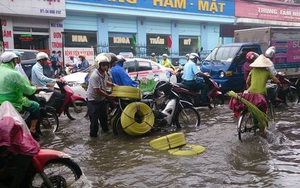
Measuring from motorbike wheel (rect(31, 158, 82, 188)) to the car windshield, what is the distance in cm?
892

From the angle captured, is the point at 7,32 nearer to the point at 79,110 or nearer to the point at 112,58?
the point at 79,110

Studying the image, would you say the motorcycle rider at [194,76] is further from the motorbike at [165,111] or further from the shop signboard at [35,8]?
the shop signboard at [35,8]

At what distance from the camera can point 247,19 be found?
30031 mm

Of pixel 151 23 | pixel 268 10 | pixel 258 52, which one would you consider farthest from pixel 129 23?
pixel 268 10

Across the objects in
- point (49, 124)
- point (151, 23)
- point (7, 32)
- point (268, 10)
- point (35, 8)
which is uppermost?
point (268, 10)

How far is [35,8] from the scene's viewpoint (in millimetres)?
18875

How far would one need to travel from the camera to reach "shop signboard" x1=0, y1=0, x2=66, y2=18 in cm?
1795

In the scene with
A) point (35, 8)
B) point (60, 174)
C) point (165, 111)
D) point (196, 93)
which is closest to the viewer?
point (60, 174)

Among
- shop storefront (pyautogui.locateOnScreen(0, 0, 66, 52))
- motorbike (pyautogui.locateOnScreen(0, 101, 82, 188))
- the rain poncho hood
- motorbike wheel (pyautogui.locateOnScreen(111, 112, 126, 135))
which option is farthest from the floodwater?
shop storefront (pyautogui.locateOnScreen(0, 0, 66, 52))

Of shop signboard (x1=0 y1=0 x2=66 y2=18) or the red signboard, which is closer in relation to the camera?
shop signboard (x1=0 y1=0 x2=66 y2=18)

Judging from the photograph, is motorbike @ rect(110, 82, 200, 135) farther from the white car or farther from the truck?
the truck

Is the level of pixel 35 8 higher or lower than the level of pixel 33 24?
higher

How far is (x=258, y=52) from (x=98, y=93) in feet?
25.6

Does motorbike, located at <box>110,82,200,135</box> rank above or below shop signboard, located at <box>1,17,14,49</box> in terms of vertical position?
below
